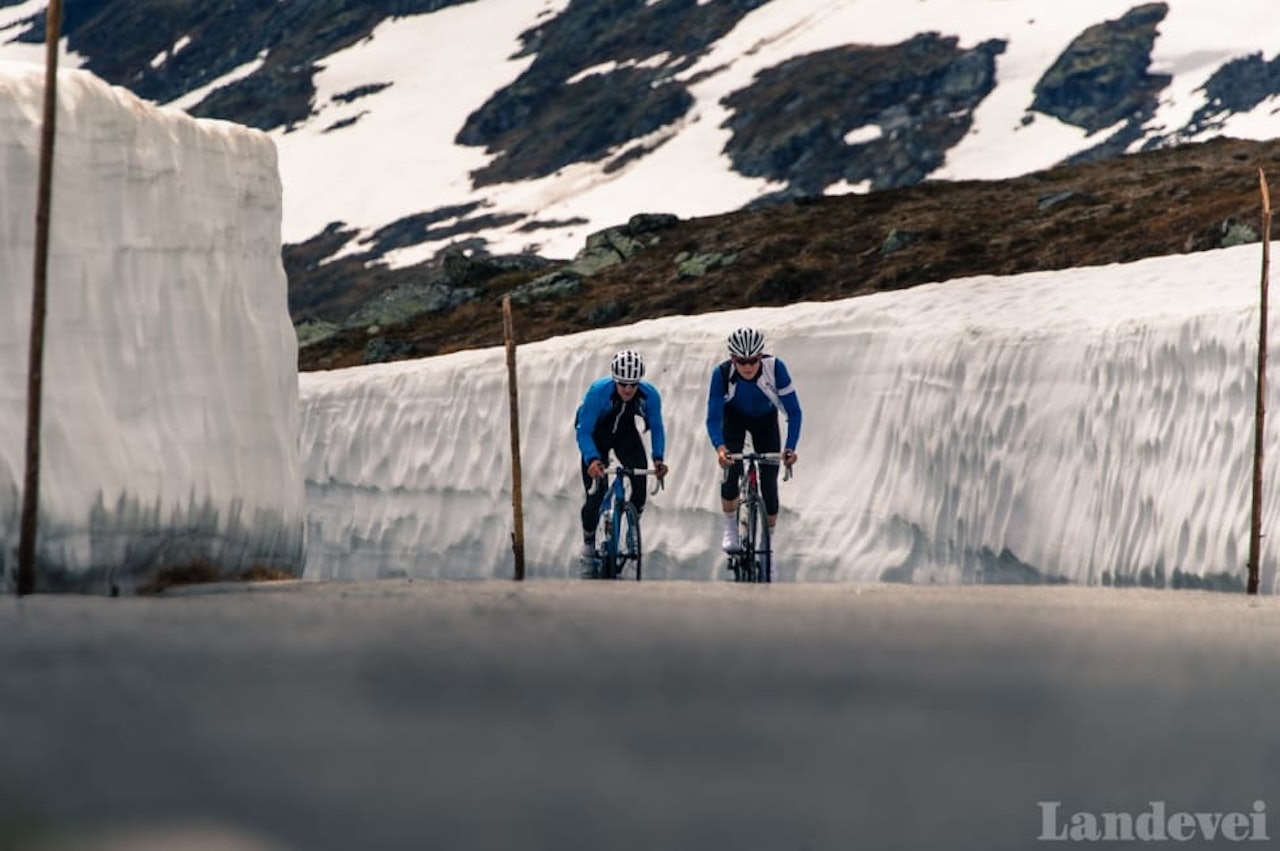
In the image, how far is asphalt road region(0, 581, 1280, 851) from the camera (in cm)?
607

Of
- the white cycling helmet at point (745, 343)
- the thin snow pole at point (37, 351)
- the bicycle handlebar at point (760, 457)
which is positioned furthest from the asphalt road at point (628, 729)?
the white cycling helmet at point (745, 343)

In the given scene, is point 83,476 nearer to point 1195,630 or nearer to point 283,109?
point 1195,630

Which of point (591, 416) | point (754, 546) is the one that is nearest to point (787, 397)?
point (754, 546)

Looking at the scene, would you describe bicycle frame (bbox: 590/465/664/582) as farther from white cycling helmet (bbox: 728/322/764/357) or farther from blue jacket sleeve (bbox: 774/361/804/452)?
white cycling helmet (bbox: 728/322/764/357)

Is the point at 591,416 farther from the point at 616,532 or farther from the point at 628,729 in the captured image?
the point at 628,729

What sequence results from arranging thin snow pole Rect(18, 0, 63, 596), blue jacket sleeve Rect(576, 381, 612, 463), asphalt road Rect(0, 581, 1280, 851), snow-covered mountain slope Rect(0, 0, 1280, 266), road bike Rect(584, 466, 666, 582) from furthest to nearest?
snow-covered mountain slope Rect(0, 0, 1280, 266) → road bike Rect(584, 466, 666, 582) → blue jacket sleeve Rect(576, 381, 612, 463) → thin snow pole Rect(18, 0, 63, 596) → asphalt road Rect(0, 581, 1280, 851)

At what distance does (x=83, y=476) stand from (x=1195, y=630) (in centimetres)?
866

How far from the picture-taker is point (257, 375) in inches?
806

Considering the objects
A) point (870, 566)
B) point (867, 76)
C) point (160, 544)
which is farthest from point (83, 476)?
point (867, 76)

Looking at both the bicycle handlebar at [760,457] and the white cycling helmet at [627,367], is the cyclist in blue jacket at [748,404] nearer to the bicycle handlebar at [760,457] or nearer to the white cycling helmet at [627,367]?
the bicycle handlebar at [760,457]

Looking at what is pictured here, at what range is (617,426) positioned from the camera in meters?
19.1

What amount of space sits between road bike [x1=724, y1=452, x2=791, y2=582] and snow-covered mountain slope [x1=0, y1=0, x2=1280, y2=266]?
4261 inches

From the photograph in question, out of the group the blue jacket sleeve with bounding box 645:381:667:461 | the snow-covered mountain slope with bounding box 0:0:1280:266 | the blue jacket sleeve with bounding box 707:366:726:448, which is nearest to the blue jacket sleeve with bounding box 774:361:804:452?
the blue jacket sleeve with bounding box 707:366:726:448

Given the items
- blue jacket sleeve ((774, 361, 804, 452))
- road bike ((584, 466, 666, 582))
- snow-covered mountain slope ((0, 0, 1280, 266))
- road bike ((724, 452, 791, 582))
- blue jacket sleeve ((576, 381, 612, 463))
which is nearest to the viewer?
road bike ((724, 452, 791, 582))
